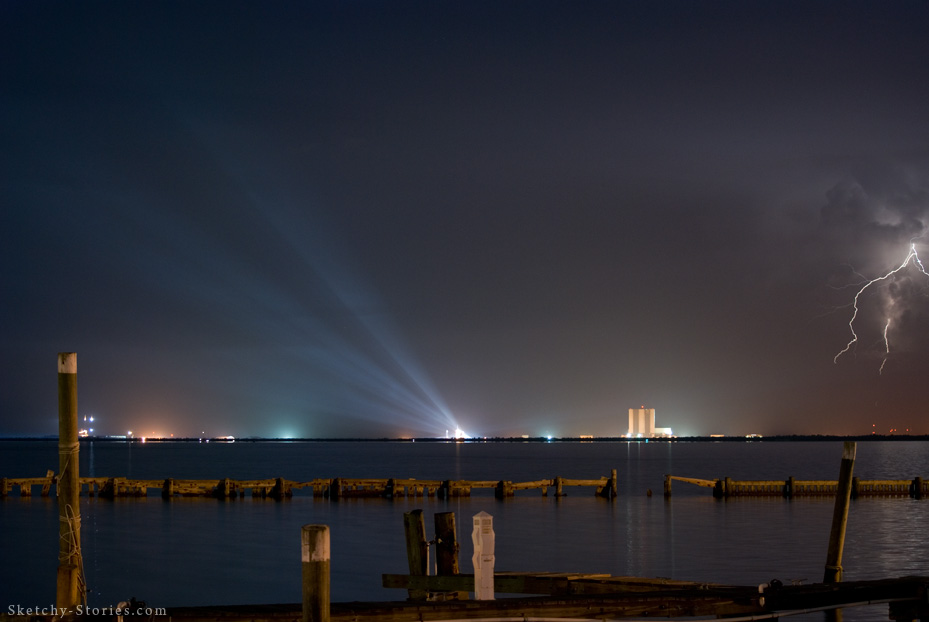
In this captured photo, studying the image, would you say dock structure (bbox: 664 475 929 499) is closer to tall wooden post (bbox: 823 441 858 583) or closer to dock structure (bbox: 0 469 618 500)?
dock structure (bbox: 0 469 618 500)

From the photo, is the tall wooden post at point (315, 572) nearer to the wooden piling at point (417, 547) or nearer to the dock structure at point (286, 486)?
the wooden piling at point (417, 547)

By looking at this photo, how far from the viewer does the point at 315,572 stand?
1032cm

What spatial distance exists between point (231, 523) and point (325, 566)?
38.7m

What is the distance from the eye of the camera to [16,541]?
41.2 meters

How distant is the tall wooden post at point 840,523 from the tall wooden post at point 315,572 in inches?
437

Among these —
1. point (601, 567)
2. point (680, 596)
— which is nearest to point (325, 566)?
point (680, 596)

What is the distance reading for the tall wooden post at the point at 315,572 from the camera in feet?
33.4

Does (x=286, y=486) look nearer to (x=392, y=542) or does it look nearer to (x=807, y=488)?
(x=392, y=542)

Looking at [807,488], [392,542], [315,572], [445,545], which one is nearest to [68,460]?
[315,572]

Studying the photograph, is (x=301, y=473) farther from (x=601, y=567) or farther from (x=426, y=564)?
(x=426, y=564)

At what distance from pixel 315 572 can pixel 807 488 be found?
194ft

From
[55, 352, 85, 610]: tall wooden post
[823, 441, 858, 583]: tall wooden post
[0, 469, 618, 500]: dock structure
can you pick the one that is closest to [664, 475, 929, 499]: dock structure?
[0, 469, 618, 500]: dock structure

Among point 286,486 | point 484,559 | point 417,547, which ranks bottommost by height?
point 286,486

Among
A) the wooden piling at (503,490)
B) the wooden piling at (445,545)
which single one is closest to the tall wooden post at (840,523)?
the wooden piling at (445,545)
